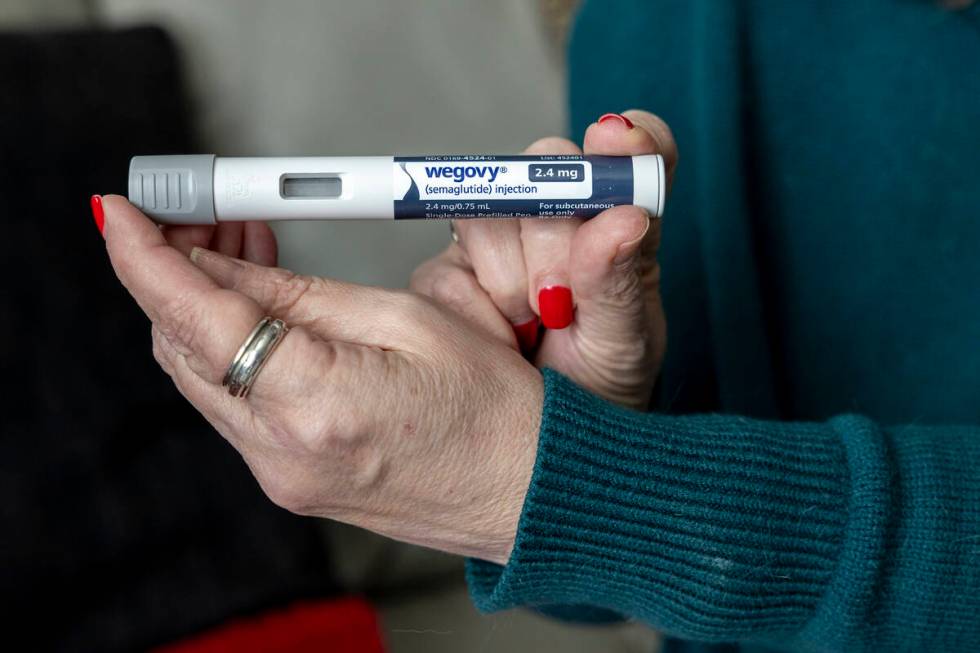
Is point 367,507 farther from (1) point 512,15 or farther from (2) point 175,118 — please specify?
(1) point 512,15

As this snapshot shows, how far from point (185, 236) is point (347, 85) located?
2.45 ft

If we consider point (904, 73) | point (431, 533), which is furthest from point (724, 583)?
point (904, 73)

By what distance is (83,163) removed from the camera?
1.00 m

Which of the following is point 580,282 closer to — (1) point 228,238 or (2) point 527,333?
(2) point 527,333

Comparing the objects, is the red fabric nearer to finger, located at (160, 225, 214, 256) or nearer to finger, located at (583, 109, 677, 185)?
finger, located at (160, 225, 214, 256)

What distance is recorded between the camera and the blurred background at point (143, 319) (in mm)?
965

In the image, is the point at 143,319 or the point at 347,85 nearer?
the point at 143,319

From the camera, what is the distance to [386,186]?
0.54 meters

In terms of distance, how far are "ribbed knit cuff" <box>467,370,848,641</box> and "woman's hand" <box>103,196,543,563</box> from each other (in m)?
0.02

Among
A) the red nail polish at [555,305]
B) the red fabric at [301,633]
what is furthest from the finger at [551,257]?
the red fabric at [301,633]

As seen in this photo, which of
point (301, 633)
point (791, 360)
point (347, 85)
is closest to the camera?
point (791, 360)

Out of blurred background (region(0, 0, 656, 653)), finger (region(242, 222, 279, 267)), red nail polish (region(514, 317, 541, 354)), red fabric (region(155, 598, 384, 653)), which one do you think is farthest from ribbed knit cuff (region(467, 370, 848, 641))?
red fabric (region(155, 598, 384, 653))

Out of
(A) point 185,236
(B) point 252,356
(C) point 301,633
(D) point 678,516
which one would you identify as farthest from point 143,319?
(D) point 678,516

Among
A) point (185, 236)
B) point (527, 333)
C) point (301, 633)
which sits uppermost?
point (185, 236)
